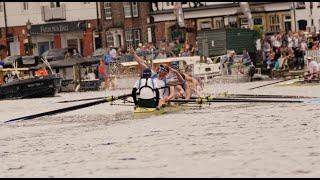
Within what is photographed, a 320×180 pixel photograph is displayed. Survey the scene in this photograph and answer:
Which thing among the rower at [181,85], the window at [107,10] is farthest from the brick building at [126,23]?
the rower at [181,85]

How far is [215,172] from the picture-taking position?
10.6 meters

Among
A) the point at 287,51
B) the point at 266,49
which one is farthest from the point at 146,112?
the point at 266,49

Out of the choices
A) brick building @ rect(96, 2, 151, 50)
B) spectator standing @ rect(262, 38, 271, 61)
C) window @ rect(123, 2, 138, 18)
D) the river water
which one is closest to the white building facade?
brick building @ rect(96, 2, 151, 50)

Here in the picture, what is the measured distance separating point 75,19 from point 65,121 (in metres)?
39.6

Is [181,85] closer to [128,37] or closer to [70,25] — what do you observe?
[128,37]

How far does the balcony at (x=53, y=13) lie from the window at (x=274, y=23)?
1784 cm

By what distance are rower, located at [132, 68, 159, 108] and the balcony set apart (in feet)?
134

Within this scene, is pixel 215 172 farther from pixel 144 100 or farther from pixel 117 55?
pixel 117 55

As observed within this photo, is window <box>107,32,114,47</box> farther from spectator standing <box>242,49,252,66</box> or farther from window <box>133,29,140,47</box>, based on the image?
Result: spectator standing <box>242,49,252,66</box>

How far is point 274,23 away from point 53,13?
18.8 meters

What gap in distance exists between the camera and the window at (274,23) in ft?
177

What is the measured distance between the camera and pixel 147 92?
21.6 meters

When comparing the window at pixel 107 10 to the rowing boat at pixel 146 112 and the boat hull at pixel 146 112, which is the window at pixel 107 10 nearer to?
the rowing boat at pixel 146 112

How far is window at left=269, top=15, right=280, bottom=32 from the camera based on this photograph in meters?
54.0
